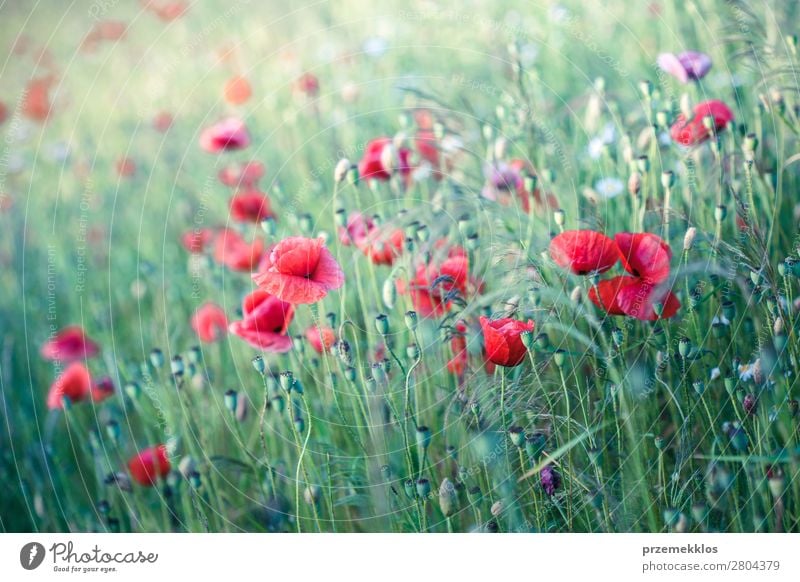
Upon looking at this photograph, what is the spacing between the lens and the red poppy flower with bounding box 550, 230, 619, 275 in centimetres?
70

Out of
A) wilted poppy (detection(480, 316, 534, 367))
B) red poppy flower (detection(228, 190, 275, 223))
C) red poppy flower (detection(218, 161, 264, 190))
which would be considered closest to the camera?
wilted poppy (detection(480, 316, 534, 367))

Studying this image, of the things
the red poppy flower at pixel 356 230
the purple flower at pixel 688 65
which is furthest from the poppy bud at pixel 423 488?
the purple flower at pixel 688 65

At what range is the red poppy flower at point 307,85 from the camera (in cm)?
101

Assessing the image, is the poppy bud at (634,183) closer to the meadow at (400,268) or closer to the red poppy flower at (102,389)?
the meadow at (400,268)

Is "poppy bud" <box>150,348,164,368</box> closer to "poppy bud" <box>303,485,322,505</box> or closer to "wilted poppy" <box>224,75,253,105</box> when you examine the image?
"poppy bud" <box>303,485,322,505</box>

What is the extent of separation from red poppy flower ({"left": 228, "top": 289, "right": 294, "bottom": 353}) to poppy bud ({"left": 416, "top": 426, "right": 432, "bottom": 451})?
125 millimetres

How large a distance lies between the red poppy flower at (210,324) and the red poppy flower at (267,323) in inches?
5.5

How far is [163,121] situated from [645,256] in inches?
23.5

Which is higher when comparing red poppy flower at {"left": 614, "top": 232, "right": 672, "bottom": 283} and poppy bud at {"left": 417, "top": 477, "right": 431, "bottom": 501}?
red poppy flower at {"left": 614, "top": 232, "right": 672, "bottom": 283}

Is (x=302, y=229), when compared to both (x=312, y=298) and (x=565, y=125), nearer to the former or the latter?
(x=312, y=298)

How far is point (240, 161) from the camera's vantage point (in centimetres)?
104

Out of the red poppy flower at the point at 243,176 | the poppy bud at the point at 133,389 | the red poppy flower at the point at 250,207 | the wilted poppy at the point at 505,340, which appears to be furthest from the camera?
the red poppy flower at the point at 243,176

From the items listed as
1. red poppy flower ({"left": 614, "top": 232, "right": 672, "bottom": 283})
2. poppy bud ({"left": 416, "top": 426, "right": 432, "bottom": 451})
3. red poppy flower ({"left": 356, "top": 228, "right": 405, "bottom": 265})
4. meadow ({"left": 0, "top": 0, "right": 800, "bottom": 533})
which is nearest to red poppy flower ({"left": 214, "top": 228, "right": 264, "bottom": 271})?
meadow ({"left": 0, "top": 0, "right": 800, "bottom": 533})

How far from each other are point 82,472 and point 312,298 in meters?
0.32
